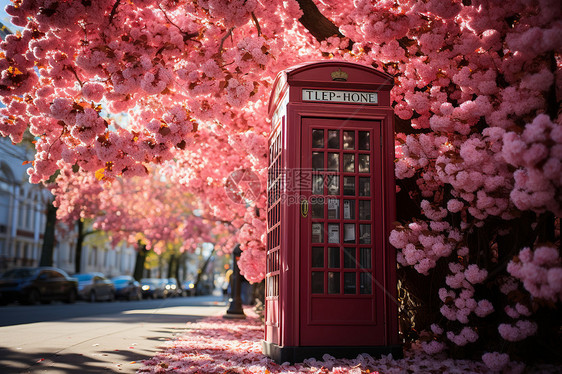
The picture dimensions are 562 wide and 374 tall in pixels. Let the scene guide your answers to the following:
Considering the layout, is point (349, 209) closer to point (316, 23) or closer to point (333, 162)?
point (333, 162)

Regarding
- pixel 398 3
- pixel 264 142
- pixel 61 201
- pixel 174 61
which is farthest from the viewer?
pixel 61 201

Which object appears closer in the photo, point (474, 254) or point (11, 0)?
point (474, 254)

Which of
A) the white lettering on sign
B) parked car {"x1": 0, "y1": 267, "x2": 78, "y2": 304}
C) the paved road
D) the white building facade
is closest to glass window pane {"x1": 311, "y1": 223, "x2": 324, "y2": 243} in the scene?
the white lettering on sign

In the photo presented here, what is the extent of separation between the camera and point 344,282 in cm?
573

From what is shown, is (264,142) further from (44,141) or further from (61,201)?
(61,201)

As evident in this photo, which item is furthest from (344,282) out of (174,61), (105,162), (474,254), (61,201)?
(61,201)

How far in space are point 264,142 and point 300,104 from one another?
12.3ft

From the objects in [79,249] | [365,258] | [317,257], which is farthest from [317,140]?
[79,249]

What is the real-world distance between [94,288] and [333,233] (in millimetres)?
23908

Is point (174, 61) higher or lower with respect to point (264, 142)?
higher

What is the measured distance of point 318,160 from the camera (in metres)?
5.89

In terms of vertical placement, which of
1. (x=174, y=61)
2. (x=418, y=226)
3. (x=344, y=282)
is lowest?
(x=344, y=282)

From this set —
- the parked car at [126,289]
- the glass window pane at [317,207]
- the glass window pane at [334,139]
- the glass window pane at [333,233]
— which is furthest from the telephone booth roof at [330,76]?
the parked car at [126,289]

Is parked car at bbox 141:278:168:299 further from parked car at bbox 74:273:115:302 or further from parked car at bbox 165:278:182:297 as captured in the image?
parked car at bbox 74:273:115:302
